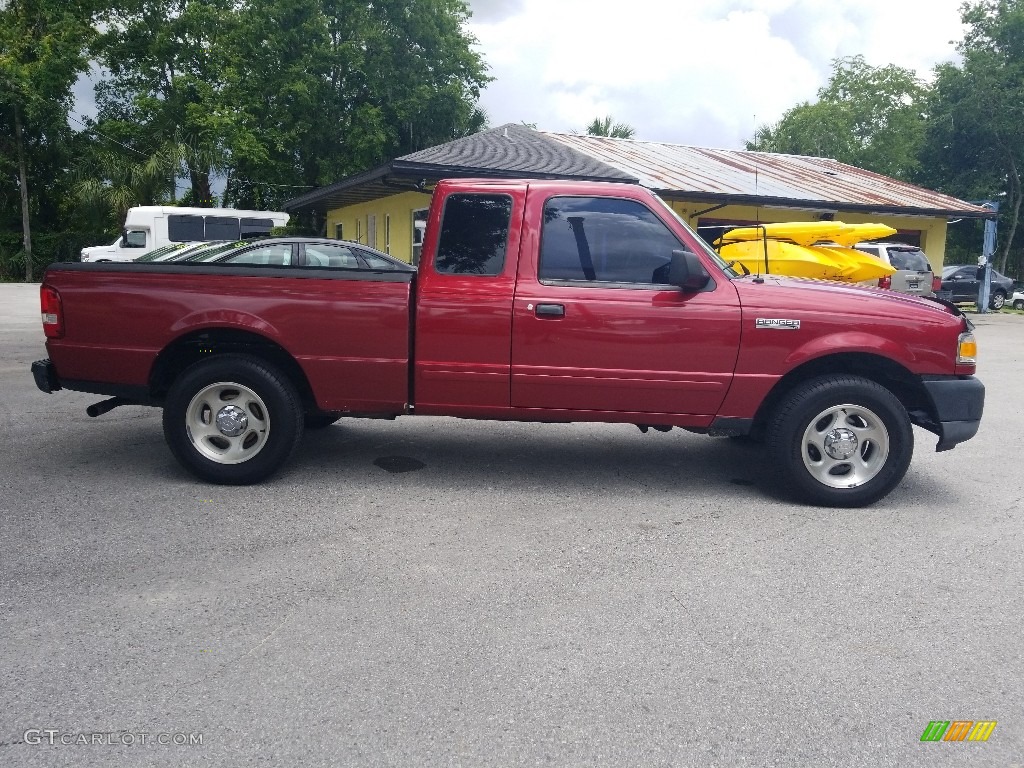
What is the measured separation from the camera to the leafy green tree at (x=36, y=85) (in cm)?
3428

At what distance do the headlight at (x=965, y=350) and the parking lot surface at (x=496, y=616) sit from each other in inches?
35.2

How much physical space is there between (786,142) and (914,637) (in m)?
54.4

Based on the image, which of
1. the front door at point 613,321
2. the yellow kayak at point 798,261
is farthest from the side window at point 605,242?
the yellow kayak at point 798,261

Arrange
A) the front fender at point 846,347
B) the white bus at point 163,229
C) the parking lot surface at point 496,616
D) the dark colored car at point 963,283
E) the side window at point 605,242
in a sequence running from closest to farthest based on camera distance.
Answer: the parking lot surface at point 496,616, the front fender at point 846,347, the side window at point 605,242, the white bus at point 163,229, the dark colored car at point 963,283

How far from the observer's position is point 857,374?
530 cm

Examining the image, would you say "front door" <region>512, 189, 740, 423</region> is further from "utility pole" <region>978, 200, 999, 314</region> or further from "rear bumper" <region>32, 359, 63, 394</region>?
"utility pole" <region>978, 200, 999, 314</region>

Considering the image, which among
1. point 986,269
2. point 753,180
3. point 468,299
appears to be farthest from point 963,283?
point 468,299

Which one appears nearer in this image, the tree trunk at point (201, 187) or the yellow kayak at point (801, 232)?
the yellow kayak at point (801, 232)

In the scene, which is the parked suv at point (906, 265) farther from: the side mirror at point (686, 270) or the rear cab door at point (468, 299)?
the rear cab door at point (468, 299)

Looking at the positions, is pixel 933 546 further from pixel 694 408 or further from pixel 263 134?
pixel 263 134

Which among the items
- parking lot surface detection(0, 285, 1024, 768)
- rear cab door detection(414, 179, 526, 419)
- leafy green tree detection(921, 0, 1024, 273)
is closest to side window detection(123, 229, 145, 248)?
parking lot surface detection(0, 285, 1024, 768)

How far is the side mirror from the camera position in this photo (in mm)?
4898

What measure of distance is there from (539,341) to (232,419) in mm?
1941

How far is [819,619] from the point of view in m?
3.54
